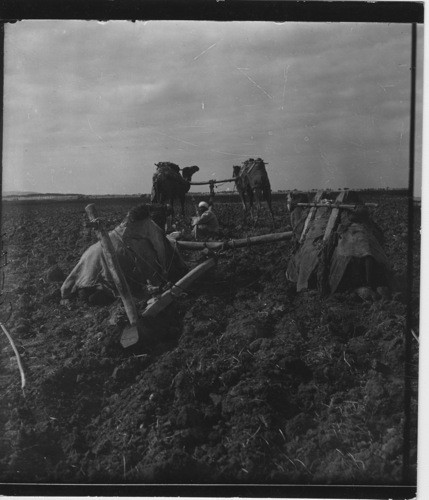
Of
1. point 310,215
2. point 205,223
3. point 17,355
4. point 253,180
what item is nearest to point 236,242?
point 205,223

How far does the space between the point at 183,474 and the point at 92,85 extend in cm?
261

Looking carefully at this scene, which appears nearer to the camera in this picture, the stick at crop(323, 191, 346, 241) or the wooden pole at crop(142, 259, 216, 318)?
the wooden pole at crop(142, 259, 216, 318)

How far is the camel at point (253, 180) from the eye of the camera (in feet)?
13.0

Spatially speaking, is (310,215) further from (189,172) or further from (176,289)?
(176,289)

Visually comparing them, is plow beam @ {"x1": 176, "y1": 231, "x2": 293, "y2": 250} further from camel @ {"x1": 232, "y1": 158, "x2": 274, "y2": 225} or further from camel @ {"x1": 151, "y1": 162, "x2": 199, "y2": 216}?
camel @ {"x1": 151, "y1": 162, "x2": 199, "y2": 216}

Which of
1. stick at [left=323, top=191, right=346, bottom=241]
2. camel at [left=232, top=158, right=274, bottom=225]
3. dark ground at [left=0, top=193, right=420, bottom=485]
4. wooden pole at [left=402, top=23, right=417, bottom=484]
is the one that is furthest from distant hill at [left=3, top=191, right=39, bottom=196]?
wooden pole at [left=402, top=23, right=417, bottom=484]

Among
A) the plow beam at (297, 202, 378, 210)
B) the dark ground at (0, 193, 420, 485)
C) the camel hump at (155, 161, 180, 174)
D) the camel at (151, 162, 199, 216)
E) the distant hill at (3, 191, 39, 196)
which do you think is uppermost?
the camel hump at (155, 161, 180, 174)

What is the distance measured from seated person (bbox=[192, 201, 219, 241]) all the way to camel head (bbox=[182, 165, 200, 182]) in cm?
22

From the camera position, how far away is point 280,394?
3.70 m

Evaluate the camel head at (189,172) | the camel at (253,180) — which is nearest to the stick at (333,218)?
the camel at (253,180)

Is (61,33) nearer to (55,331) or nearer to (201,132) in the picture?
(201,132)

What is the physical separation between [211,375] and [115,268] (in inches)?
37.9

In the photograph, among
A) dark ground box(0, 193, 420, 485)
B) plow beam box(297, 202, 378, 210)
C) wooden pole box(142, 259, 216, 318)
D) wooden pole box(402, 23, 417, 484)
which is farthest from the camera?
plow beam box(297, 202, 378, 210)

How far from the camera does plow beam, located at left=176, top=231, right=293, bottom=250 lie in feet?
13.2
